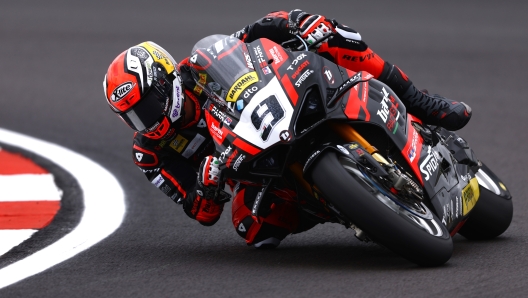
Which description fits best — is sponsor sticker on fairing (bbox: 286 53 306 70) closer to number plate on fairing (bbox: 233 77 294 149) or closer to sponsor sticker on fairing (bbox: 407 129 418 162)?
number plate on fairing (bbox: 233 77 294 149)

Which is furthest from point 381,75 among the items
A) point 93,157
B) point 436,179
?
point 93,157

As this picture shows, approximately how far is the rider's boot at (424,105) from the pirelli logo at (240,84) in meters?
1.07

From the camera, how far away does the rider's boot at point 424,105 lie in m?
5.37

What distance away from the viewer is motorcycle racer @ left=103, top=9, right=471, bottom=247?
4.95 metres

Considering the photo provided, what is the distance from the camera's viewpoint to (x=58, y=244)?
5363 mm

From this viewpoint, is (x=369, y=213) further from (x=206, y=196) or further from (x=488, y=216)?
(x=488, y=216)

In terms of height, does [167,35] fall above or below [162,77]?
below

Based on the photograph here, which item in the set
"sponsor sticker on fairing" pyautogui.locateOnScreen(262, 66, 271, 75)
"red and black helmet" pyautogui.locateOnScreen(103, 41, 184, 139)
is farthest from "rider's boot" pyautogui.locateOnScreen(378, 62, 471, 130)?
"red and black helmet" pyautogui.locateOnScreen(103, 41, 184, 139)

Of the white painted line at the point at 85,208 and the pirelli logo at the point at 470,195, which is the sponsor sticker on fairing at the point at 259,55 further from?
the white painted line at the point at 85,208

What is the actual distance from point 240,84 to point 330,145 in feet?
1.90

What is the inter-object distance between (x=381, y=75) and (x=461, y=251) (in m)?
1.12

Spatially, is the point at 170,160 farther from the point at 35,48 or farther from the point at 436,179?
the point at 35,48

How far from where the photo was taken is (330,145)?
436 cm

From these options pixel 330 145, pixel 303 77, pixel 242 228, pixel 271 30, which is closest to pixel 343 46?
pixel 271 30
